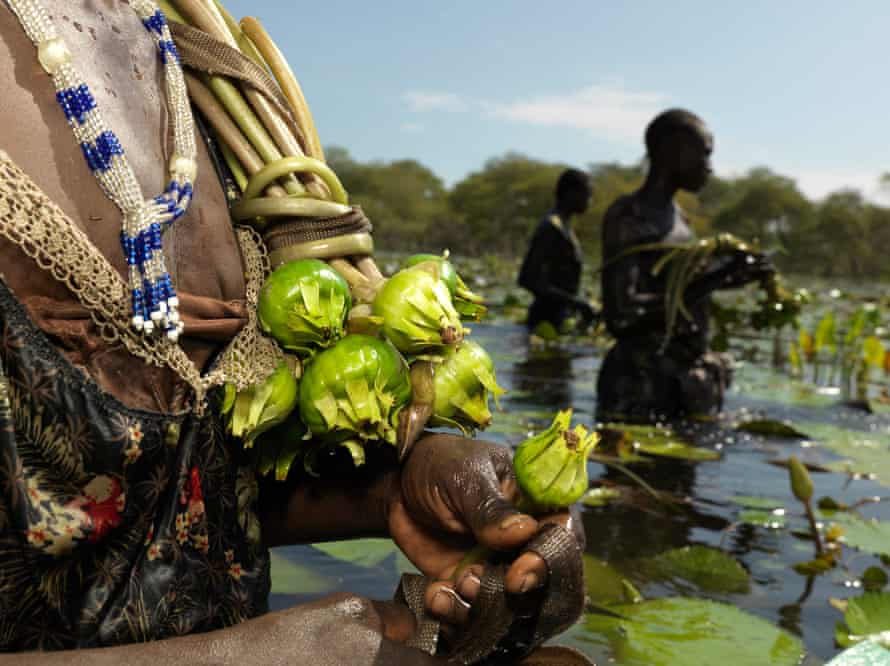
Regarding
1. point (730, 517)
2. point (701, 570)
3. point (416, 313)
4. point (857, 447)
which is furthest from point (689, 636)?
point (857, 447)

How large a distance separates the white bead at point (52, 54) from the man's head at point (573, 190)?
6.66 metres

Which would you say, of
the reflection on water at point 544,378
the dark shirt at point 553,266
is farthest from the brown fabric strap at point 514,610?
the dark shirt at point 553,266

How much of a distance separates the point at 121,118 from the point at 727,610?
1.44 meters

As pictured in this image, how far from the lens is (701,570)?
2.08 m

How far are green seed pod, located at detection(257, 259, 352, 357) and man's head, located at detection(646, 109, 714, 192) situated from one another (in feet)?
11.5

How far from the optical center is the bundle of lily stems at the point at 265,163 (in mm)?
938

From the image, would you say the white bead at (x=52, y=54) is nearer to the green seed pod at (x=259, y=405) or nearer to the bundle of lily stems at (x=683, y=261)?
the green seed pod at (x=259, y=405)

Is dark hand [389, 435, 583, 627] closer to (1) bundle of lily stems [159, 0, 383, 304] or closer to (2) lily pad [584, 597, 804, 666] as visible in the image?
(1) bundle of lily stems [159, 0, 383, 304]

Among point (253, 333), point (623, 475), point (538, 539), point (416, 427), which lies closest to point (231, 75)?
→ point (253, 333)

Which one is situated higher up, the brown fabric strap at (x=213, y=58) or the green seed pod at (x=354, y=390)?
the brown fabric strap at (x=213, y=58)

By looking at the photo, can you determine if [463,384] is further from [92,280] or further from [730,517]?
[730,517]

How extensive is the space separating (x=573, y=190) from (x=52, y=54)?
265 inches

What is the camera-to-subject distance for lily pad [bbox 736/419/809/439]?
3959mm

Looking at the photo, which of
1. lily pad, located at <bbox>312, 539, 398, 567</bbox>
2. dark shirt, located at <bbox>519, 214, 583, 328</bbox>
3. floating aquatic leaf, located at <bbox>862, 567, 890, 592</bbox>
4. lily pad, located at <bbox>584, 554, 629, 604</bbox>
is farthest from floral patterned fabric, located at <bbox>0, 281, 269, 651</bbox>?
dark shirt, located at <bbox>519, 214, 583, 328</bbox>
